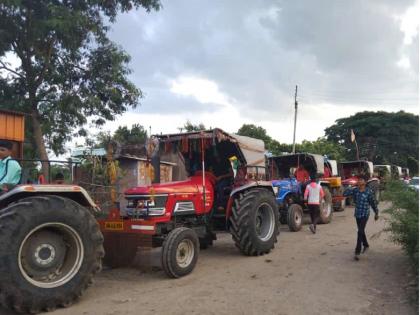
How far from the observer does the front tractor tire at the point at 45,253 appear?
5.05 m

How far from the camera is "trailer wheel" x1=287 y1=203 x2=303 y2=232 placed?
41.5 feet

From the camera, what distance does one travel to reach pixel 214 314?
17.5 feet

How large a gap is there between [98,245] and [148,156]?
3597 mm

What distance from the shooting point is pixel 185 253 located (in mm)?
7512

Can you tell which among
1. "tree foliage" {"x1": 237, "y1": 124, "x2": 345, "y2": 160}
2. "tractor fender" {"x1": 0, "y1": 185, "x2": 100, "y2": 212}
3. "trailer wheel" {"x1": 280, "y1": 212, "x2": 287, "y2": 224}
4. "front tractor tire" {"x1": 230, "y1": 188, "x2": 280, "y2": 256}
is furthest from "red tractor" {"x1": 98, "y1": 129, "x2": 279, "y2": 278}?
"tree foliage" {"x1": 237, "y1": 124, "x2": 345, "y2": 160}

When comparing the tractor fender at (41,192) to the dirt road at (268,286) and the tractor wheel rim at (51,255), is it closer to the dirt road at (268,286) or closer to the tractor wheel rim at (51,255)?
the tractor wheel rim at (51,255)

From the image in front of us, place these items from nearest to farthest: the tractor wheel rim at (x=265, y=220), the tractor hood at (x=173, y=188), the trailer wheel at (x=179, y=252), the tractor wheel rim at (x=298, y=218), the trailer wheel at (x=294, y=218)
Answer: the trailer wheel at (x=179, y=252) < the tractor hood at (x=173, y=188) < the tractor wheel rim at (x=265, y=220) < the trailer wheel at (x=294, y=218) < the tractor wheel rim at (x=298, y=218)

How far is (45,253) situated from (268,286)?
10.1 ft

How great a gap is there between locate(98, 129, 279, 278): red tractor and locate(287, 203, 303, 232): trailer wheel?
10.0 ft

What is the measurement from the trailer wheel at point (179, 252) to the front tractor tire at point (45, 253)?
142 cm

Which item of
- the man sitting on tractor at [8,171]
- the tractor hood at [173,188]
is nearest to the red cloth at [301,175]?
the tractor hood at [173,188]

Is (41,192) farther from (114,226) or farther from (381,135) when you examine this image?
(381,135)

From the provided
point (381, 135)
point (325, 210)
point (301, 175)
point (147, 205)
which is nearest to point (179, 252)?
point (147, 205)

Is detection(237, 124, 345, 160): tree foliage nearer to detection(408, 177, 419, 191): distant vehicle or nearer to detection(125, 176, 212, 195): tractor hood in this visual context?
detection(125, 176, 212, 195): tractor hood
